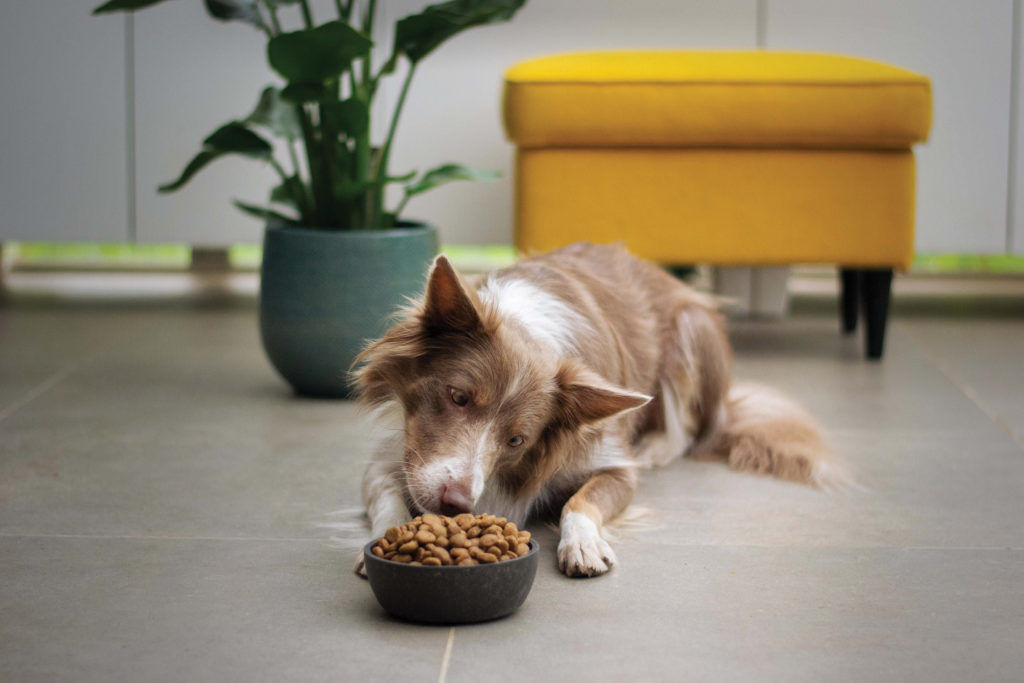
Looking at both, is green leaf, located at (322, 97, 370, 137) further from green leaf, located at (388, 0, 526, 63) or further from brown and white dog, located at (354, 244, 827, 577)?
brown and white dog, located at (354, 244, 827, 577)

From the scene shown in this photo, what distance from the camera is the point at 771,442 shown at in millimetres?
2693

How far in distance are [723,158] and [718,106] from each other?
176 millimetres

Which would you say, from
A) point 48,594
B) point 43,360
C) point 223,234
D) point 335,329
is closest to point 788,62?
point 335,329

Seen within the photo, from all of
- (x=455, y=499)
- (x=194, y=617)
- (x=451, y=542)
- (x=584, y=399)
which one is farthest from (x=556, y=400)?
(x=194, y=617)

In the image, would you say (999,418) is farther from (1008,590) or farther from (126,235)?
(126,235)

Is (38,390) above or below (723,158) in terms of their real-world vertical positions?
below

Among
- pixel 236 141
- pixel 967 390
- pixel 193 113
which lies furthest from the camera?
pixel 193 113

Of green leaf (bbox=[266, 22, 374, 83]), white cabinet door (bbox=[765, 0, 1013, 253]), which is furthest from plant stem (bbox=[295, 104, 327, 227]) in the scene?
white cabinet door (bbox=[765, 0, 1013, 253])

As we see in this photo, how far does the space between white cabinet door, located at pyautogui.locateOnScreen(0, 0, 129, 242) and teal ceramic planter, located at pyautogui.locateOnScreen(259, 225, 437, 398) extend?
160cm

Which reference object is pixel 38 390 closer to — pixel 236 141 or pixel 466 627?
pixel 236 141

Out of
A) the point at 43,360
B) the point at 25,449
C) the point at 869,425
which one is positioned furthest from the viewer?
the point at 43,360

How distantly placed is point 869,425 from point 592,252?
2.87ft

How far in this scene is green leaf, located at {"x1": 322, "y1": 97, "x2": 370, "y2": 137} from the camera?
2.98m

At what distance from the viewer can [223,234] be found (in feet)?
14.9
